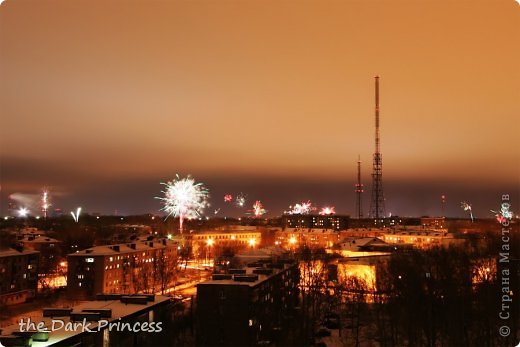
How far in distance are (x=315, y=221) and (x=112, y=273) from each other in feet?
151

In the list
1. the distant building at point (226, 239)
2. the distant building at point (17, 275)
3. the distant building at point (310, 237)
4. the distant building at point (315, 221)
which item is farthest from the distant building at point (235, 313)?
the distant building at point (315, 221)

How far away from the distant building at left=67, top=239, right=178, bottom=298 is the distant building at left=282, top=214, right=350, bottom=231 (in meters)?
40.9

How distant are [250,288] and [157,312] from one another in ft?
10.6

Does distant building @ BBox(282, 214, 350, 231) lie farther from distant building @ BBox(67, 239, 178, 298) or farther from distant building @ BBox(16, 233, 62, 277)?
distant building @ BBox(67, 239, 178, 298)

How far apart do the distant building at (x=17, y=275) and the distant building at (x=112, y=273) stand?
5.65ft

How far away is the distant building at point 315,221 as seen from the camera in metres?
64.4

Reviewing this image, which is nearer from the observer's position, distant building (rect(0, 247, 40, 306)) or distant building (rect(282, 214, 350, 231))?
distant building (rect(0, 247, 40, 306))

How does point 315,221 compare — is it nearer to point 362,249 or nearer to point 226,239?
point 226,239

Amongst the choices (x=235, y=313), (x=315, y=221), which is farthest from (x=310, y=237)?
(x=235, y=313)

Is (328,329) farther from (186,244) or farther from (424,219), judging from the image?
(424,219)

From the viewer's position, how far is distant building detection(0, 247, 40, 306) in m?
20.9

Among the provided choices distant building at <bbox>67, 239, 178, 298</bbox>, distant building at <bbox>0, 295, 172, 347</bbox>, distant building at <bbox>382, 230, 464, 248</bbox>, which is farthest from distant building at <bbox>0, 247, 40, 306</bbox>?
distant building at <bbox>382, 230, 464, 248</bbox>

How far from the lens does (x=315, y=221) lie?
67188mm

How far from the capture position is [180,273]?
91.5 feet
